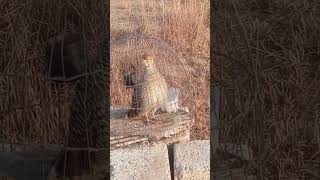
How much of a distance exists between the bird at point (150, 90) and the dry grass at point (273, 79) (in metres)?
0.32

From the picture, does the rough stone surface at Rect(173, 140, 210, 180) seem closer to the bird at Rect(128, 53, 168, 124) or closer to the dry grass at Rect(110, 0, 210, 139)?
the dry grass at Rect(110, 0, 210, 139)

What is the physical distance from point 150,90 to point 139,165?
0.42 metres

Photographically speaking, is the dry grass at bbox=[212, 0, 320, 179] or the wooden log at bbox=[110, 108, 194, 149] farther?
the wooden log at bbox=[110, 108, 194, 149]

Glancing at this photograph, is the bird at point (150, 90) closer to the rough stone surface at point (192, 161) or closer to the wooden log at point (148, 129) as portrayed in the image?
the wooden log at point (148, 129)

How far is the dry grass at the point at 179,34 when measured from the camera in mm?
3752

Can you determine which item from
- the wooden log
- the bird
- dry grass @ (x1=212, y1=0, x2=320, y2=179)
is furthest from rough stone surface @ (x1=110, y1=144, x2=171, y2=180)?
dry grass @ (x1=212, y1=0, x2=320, y2=179)

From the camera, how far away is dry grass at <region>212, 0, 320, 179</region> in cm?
364

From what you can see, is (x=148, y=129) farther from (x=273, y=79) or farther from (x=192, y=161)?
(x=273, y=79)

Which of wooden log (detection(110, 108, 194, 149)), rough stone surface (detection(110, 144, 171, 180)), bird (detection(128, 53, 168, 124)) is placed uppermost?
bird (detection(128, 53, 168, 124))

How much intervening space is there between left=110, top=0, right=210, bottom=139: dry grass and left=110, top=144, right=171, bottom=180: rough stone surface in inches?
9.1

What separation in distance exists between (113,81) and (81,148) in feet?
1.39

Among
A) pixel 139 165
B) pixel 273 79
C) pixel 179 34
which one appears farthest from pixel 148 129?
pixel 273 79

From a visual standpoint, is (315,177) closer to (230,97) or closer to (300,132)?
(300,132)

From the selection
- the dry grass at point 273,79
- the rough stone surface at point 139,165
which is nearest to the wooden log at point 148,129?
the rough stone surface at point 139,165
